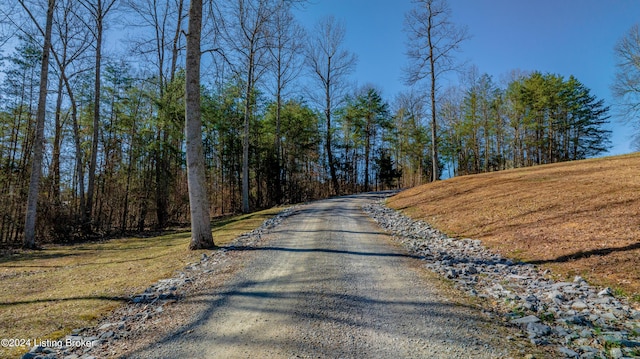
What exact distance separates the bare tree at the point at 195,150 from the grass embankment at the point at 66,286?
0.54 metres

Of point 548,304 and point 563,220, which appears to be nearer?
point 548,304

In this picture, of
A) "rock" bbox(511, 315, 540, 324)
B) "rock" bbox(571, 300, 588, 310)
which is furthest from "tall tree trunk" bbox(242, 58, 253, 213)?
"rock" bbox(571, 300, 588, 310)

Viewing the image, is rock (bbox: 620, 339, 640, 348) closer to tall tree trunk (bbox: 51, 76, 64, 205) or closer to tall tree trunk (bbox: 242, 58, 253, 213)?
tall tree trunk (bbox: 242, 58, 253, 213)

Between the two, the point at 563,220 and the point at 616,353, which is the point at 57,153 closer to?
the point at 616,353

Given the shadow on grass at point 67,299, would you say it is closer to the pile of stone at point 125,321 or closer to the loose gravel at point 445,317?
the pile of stone at point 125,321

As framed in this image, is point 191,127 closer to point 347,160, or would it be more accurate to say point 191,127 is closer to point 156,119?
point 156,119

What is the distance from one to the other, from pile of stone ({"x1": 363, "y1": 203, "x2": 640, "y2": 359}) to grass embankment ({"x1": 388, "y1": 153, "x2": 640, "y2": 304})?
14.3 inches

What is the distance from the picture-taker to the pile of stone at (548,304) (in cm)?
246

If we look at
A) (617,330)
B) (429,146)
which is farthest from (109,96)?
(429,146)

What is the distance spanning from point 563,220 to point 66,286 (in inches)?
382

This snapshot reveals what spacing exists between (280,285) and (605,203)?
757 cm

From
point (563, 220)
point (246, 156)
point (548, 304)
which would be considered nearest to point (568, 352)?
point (548, 304)

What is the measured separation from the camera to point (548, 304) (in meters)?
3.26

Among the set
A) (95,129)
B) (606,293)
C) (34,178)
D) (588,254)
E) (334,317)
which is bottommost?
(334,317)
